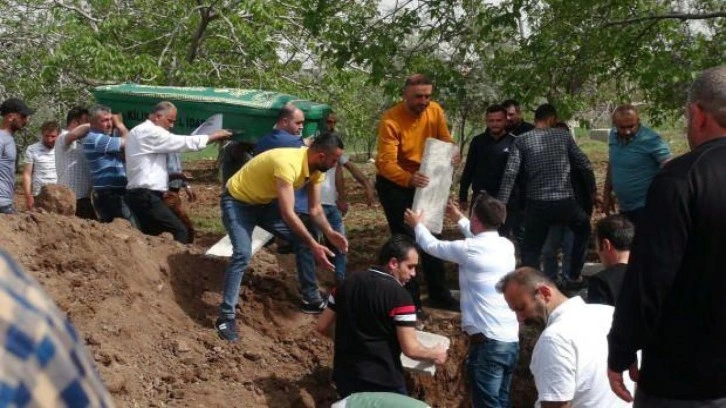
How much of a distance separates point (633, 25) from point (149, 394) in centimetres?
627

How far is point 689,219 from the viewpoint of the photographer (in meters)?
3.22

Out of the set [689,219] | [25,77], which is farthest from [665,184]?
[25,77]

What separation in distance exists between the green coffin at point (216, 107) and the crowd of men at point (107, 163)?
2.07ft

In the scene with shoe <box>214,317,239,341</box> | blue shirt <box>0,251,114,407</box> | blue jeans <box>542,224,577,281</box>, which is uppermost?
blue shirt <box>0,251,114,407</box>

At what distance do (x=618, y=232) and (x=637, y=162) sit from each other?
3.61m

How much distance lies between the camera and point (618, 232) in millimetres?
4914

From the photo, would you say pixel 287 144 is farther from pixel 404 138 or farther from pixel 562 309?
pixel 562 309

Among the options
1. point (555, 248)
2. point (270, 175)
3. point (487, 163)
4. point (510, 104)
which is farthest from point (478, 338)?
Answer: point (510, 104)

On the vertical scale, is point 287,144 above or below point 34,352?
below

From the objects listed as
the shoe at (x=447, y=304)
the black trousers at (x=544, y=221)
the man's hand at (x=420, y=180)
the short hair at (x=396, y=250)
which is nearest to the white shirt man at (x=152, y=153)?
the man's hand at (x=420, y=180)

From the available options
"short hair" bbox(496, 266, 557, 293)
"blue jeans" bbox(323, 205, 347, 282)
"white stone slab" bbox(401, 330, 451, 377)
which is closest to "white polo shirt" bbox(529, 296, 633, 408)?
"short hair" bbox(496, 266, 557, 293)

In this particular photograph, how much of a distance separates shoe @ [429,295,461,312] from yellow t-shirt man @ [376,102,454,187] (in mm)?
1171

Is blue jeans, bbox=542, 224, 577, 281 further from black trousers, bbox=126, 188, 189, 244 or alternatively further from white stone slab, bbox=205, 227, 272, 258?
black trousers, bbox=126, 188, 189, 244

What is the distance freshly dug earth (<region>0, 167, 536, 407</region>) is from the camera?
652 centimetres
